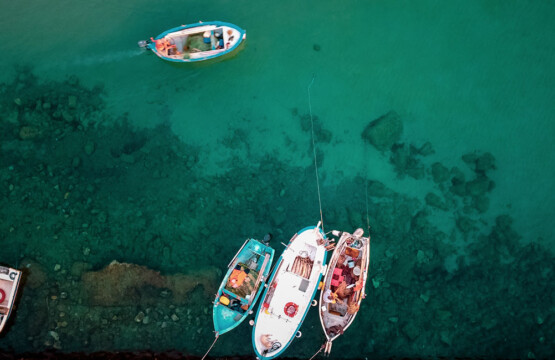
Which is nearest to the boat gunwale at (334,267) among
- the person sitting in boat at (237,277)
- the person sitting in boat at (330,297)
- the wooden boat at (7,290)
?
the person sitting in boat at (330,297)

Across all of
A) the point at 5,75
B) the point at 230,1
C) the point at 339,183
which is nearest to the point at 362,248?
the point at 339,183

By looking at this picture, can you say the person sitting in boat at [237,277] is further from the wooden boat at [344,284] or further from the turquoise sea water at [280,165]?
the wooden boat at [344,284]

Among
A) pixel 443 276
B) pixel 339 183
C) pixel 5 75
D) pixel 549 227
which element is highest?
pixel 5 75

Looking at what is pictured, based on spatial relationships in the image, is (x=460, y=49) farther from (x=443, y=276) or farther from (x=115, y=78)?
(x=115, y=78)

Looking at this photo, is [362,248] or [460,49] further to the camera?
[460,49]

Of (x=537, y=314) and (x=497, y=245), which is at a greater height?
(x=497, y=245)

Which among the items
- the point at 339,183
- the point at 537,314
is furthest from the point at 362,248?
the point at 537,314

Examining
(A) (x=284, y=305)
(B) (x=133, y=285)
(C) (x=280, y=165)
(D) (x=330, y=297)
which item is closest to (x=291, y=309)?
(A) (x=284, y=305)

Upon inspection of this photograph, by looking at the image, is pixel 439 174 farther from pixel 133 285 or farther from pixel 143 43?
pixel 143 43
